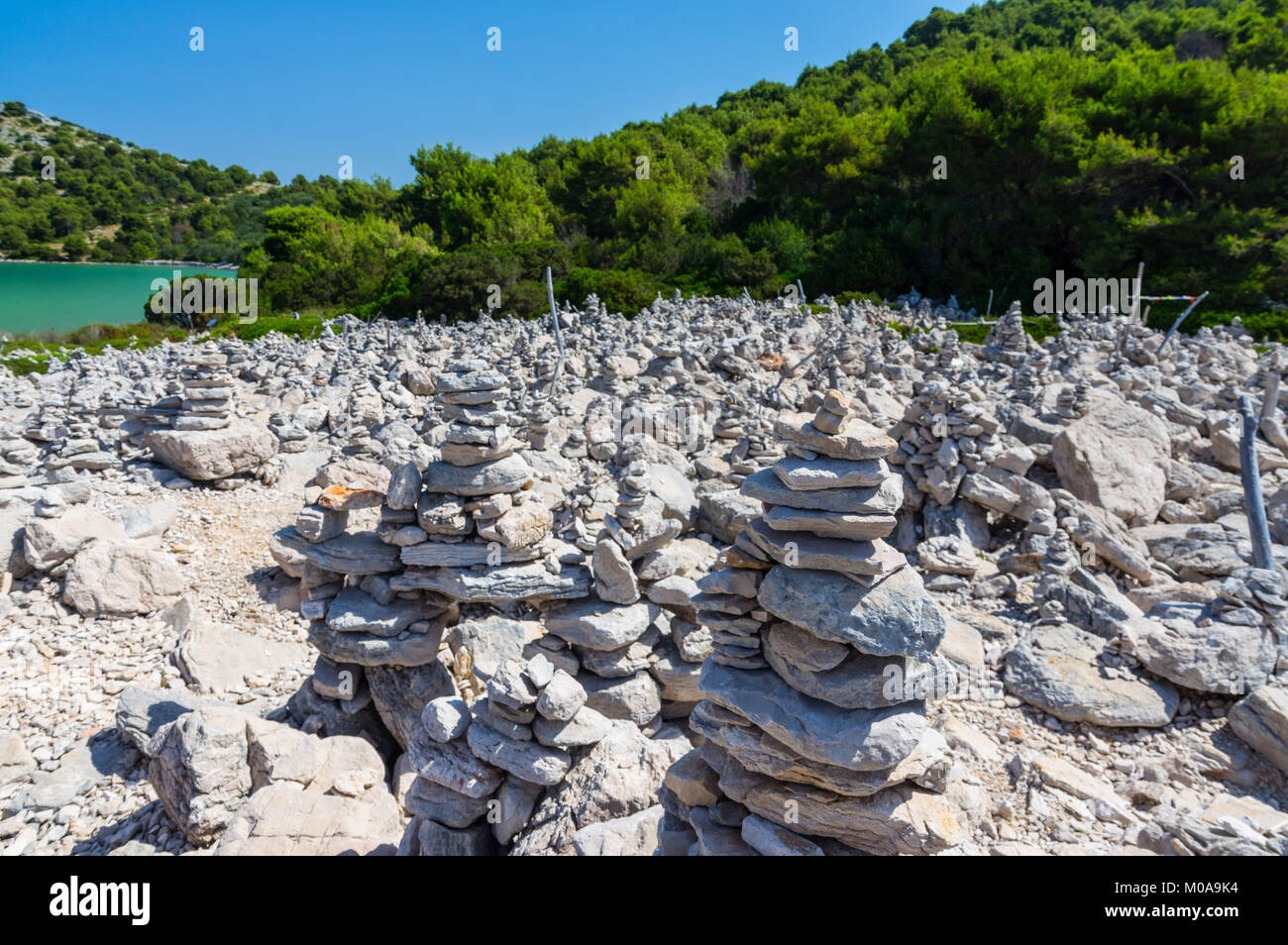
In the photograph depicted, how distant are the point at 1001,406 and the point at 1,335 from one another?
3893cm

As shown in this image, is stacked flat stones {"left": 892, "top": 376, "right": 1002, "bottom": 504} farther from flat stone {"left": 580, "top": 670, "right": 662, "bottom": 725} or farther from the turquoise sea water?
the turquoise sea water

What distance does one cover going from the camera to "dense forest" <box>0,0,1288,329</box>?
83.4 ft

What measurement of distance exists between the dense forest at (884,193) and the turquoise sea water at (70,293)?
6.35 ft

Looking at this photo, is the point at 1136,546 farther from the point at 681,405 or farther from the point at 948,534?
the point at 681,405

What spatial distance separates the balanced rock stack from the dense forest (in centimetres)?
2738

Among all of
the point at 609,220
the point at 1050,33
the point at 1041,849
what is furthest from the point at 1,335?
the point at 1050,33

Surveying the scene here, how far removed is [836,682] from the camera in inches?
166

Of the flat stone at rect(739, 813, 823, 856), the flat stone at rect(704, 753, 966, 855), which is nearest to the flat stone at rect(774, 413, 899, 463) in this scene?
the flat stone at rect(704, 753, 966, 855)

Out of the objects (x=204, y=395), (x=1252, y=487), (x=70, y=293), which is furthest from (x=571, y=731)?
(x=70, y=293)

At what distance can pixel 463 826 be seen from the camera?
5.05 meters

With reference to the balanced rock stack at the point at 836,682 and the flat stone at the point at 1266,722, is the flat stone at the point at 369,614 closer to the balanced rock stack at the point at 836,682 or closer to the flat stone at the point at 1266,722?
the balanced rock stack at the point at 836,682

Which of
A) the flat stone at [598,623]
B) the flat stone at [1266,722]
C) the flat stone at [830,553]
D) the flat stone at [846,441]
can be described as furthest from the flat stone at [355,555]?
the flat stone at [1266,722]

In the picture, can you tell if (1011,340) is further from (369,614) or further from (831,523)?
(369,614)

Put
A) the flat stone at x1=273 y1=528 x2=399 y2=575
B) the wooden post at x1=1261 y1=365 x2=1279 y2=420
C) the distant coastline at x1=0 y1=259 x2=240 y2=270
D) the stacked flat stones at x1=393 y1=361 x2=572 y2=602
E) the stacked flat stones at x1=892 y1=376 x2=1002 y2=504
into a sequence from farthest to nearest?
the distant coastline at x1=0 y1=259 x2=240 y2=270 < the wooden post at x1=1261 y1=365 x2=1279 y2=420 < the stacked flat stones at x1=892 y1=376 x2=1002 y2=504 < the flat stone at x1=273 y1=528 x2=399 y2=575 < the stacked flat stones at x1=393 y1=361 x2=572 y2=602
